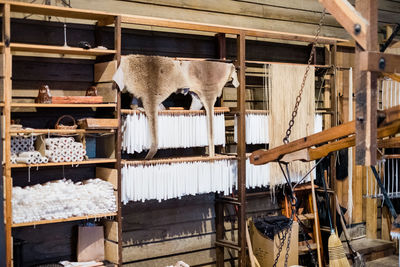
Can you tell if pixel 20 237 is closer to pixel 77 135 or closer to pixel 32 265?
pixel 32 265

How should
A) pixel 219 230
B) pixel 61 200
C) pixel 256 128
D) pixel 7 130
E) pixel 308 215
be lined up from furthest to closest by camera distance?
pixel 308 215
pixel 219 230
pixel 256 128
pixel 61 200
pixel 7 130

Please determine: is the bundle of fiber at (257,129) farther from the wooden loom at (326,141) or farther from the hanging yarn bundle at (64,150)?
the wooden loom at (326,141)

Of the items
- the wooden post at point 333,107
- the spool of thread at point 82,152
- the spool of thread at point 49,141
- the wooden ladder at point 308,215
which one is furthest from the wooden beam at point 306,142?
the wooden post at point 333,107

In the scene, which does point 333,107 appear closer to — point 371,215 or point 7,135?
point 371,215

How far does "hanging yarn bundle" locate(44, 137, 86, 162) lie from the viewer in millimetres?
4285

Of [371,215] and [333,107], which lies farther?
[371,215]

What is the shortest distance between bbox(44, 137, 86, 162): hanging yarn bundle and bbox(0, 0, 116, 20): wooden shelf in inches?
39.5

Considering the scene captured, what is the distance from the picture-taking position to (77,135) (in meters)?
4.61

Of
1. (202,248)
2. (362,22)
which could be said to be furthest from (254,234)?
(362,22)

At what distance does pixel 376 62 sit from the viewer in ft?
9.09

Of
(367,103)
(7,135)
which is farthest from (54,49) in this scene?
(367,103)

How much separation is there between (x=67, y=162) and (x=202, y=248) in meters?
2.03

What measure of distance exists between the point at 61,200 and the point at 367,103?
8.30 feet

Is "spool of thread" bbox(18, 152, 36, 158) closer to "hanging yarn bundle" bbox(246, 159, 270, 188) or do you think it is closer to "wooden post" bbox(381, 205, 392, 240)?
"hanging yarn bundle" bbox(246, 159, 270, 188)
